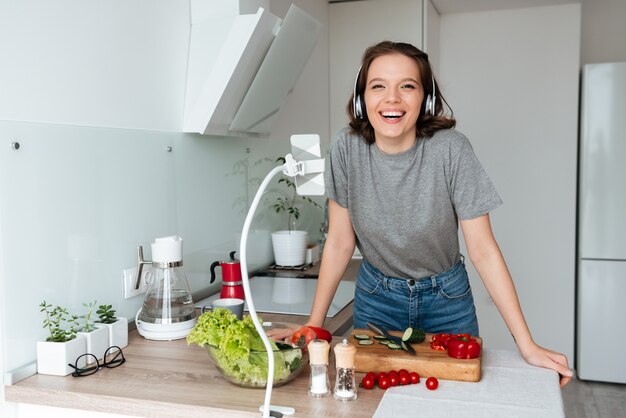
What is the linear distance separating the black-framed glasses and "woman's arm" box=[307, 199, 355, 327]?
52cm

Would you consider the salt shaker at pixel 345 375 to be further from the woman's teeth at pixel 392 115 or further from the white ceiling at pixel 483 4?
the white ceiling at pixel 483 4

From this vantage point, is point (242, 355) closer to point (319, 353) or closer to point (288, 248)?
point (319, 353)

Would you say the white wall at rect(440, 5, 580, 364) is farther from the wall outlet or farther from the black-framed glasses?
the black-framed glasses

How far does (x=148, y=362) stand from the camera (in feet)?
4.86

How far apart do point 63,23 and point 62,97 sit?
0.18 meters

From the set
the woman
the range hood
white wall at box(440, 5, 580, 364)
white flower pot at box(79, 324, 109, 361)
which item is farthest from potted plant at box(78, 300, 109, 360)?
white wall at box(440, 5, 580, 364)

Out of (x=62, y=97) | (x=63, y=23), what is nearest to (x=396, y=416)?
(x=62, y=97)

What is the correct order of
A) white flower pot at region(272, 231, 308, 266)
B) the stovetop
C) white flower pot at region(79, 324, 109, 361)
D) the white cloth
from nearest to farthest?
the white cloth
white flower pot at region(79, 324, 109, 361)
the stovetop
white flower pot at region(272, 231, 308, 266)

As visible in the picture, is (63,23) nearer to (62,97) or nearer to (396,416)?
(62,97)

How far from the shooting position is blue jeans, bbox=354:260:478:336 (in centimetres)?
171

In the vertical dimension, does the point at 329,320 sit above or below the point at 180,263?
below

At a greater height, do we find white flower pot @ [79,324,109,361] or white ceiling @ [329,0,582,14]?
white ceiling @ [329,0,582,14]

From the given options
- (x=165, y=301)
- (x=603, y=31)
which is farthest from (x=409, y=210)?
(x=603, y=31)

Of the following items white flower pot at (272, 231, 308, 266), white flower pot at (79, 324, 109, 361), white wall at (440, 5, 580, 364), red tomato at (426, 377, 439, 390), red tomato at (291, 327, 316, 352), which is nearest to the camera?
red tomato at (426, 377, 439, 390)
